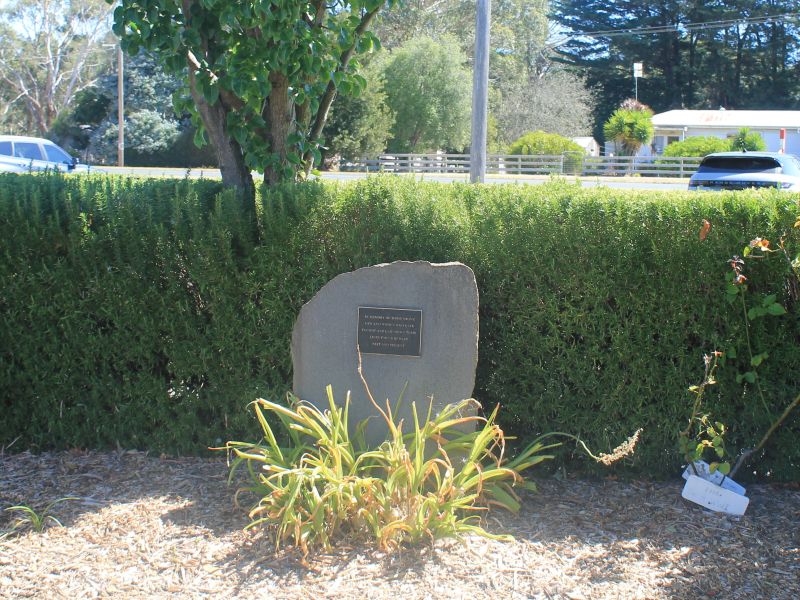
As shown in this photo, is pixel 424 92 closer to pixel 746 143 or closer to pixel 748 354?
pixel 746 143

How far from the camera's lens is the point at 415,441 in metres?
4.10

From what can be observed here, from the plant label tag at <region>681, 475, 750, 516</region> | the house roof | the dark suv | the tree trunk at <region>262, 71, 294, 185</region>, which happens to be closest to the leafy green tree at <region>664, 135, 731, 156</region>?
the house roof

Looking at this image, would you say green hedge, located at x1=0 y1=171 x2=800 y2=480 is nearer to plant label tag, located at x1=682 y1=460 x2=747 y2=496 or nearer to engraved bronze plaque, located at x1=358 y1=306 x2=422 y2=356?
plant label tag, located at x1=682 y1=460 x2=747 y2=496

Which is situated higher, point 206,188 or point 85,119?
point 85,119

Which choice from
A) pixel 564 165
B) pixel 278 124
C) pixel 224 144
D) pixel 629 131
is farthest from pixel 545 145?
pixel 224 144

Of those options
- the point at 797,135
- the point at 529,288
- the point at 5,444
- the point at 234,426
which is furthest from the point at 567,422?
the point at 797,135

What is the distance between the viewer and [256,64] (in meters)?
5.12

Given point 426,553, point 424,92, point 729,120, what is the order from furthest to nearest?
point 729,120 → point 424,92 → point 426,553

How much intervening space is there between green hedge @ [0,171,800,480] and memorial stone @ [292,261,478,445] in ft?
0.77

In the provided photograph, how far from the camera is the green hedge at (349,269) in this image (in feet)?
14.6

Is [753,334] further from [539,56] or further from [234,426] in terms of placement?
[539,56]

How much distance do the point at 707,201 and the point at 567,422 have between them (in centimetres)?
137

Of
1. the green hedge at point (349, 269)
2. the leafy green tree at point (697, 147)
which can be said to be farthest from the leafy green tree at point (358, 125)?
the green hedge at point (349, 269)

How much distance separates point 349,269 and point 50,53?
50.7 m
